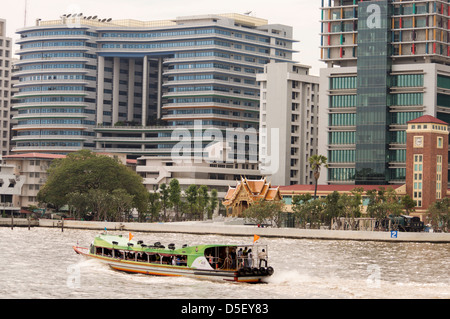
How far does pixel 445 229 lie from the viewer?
156m

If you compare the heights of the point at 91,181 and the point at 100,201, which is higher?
the point at 91,181

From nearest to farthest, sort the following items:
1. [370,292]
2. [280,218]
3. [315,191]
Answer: [370,292] → [280,218] → [315,191]

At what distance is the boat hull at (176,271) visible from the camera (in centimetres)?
7462

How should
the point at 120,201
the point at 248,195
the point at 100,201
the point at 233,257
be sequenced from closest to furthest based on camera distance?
the point at 233,257 → the point at 120,201 → the point at 100,201 → the point at 248,195

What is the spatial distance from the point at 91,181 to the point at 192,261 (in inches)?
4294

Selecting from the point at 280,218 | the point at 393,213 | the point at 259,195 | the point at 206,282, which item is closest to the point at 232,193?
the point at 259,195

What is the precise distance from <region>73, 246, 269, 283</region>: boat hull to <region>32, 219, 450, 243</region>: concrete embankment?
67.0 m

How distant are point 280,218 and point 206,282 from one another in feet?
305

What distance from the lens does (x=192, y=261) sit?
254 feet

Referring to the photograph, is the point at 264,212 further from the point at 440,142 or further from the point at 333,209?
the point at 440,142

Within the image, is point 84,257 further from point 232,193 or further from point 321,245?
point 232,193

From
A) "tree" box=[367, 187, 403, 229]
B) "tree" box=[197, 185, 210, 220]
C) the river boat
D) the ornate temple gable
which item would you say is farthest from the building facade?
the river boat

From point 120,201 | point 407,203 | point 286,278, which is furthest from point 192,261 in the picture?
point 407,203

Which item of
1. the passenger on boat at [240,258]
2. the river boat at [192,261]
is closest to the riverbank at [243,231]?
the river boat at [192,261]
